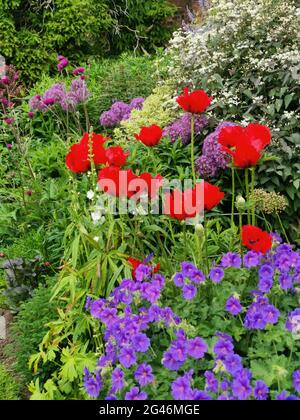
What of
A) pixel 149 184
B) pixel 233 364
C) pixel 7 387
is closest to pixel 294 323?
pixel 233 364

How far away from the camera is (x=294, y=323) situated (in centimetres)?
218

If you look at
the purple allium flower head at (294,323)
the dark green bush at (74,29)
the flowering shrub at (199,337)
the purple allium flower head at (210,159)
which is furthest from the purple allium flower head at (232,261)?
the dark green bush at (74,29)

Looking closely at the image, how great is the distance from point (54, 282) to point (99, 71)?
146 inches

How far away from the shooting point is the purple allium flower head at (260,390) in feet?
6.41

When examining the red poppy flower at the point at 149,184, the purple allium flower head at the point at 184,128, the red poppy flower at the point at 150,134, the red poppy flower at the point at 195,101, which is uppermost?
the purple allium flower head at the point at 184,128

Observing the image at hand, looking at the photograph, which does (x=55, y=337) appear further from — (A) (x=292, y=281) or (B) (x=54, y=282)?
(A) (x=292, y=281)

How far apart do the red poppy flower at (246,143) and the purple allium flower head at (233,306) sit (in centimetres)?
51

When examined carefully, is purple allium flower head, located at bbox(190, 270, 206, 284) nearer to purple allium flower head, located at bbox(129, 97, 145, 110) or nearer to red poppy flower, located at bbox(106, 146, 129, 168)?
red poppy flower, located at bbox(106, 146, 129, 168)

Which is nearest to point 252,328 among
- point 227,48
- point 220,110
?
point 220,110

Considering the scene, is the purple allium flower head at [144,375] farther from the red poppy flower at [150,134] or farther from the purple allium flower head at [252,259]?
the red poppy flower at [150,134]

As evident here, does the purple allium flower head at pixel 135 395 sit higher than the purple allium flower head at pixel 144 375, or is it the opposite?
the purple allium flower head at pixel 144 375

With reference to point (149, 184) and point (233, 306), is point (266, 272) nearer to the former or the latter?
point (233, 306)

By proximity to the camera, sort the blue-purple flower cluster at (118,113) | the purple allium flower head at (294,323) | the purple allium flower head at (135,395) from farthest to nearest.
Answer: the blue-purple flower cluster at (118,113)
the purple allium flower head at (294,323)
the purple allium flower head at (135,395)

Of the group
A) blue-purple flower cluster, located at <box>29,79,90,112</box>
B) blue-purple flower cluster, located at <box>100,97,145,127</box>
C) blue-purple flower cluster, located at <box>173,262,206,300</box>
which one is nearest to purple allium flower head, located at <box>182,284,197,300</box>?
blue-purple flower cluster, located at <box>173,262,206,300</box>
